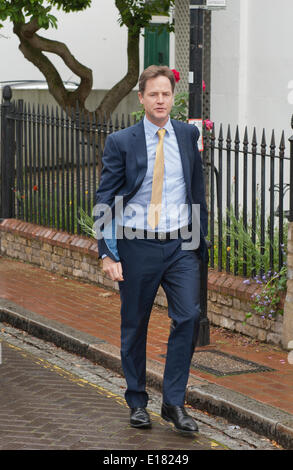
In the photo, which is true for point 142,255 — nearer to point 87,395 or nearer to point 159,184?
point 159,184

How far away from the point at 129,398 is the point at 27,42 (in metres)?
8.06

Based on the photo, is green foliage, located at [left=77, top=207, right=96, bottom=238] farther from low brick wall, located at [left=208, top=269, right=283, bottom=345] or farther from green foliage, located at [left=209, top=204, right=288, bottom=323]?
low brick wall, located at [left=208, top=269, right=283, bottom=345]

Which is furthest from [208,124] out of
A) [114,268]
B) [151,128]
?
[114,268]

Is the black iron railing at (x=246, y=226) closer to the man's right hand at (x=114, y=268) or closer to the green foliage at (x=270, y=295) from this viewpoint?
the green foliage at (x=270, y=295)

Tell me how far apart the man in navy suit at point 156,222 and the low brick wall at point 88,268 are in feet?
6.53

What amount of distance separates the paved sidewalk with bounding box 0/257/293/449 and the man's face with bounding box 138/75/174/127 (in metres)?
1.80

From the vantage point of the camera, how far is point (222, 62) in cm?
1078

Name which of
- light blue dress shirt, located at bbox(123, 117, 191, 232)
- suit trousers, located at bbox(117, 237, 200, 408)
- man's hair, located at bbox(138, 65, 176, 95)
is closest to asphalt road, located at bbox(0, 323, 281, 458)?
suit trousers, located at bbox(117, 237, 200, 408)

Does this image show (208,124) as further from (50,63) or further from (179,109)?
(50,63)

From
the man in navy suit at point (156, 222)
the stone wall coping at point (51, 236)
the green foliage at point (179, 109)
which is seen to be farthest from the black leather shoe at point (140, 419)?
the green foliage at point (179, 109)

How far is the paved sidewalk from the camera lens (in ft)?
19.0

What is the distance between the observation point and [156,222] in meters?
5.33

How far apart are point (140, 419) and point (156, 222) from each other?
3.74 feet
